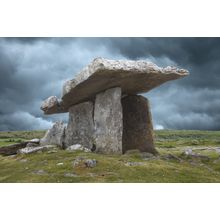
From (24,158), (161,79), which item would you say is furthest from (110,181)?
(161,79)

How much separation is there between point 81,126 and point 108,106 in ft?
12.5

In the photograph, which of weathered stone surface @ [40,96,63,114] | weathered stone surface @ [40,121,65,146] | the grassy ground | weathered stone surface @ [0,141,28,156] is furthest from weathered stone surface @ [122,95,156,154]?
→ weathered stone surface @ [0,141,28,156]

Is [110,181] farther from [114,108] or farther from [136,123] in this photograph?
[136,123]

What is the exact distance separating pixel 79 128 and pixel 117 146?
5.10 meters

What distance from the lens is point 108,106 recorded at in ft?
76.0

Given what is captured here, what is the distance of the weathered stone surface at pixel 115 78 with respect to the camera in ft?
67.6

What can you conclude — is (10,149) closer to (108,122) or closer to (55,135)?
(55,135)

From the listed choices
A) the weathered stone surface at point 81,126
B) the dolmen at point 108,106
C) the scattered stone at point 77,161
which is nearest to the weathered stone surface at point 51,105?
the dolmen at point 108,106

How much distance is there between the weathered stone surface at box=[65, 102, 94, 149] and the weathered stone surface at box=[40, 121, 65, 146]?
0.57 metres

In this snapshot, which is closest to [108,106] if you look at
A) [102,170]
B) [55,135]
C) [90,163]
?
[55,135]

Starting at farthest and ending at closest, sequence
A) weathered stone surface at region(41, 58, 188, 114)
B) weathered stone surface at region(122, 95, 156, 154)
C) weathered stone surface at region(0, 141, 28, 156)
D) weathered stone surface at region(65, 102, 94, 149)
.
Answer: weathered stone surface at region(0, 141, 28, 156), weathered stone surface at region(122, 95, 156, 154), weathered stone surface at region(65, 102, 94, 149), weathered stone surface at region(41, 58, 188, 114)

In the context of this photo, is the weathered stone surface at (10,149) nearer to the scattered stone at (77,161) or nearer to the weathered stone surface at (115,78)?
the weathered stone surface at (115,78)

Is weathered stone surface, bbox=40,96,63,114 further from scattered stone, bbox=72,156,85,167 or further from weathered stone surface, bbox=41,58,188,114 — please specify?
scattered stone, bbox=72,156,85,167

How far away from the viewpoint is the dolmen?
2159 centimetres
